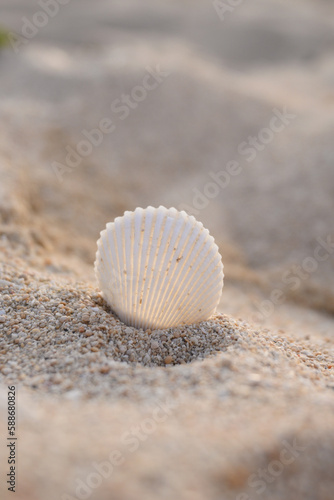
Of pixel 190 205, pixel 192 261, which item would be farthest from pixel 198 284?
pixel 190 205

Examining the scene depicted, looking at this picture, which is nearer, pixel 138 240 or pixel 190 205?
pixel 138 240

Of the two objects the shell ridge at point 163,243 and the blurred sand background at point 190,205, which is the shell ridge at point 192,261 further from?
the blurred sand background at point 190,205

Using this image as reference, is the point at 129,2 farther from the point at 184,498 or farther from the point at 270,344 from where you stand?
the point at 184,498

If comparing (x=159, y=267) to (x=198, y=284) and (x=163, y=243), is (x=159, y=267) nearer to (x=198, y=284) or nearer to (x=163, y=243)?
(x=163, y=243)

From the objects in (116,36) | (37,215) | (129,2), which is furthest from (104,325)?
(129,2)

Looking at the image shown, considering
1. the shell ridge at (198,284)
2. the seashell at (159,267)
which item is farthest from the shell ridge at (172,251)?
the shell ridge at (198,284)

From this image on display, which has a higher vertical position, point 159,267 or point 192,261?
point 192,261

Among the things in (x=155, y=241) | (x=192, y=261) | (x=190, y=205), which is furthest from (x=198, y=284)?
(x=190, y=205)
